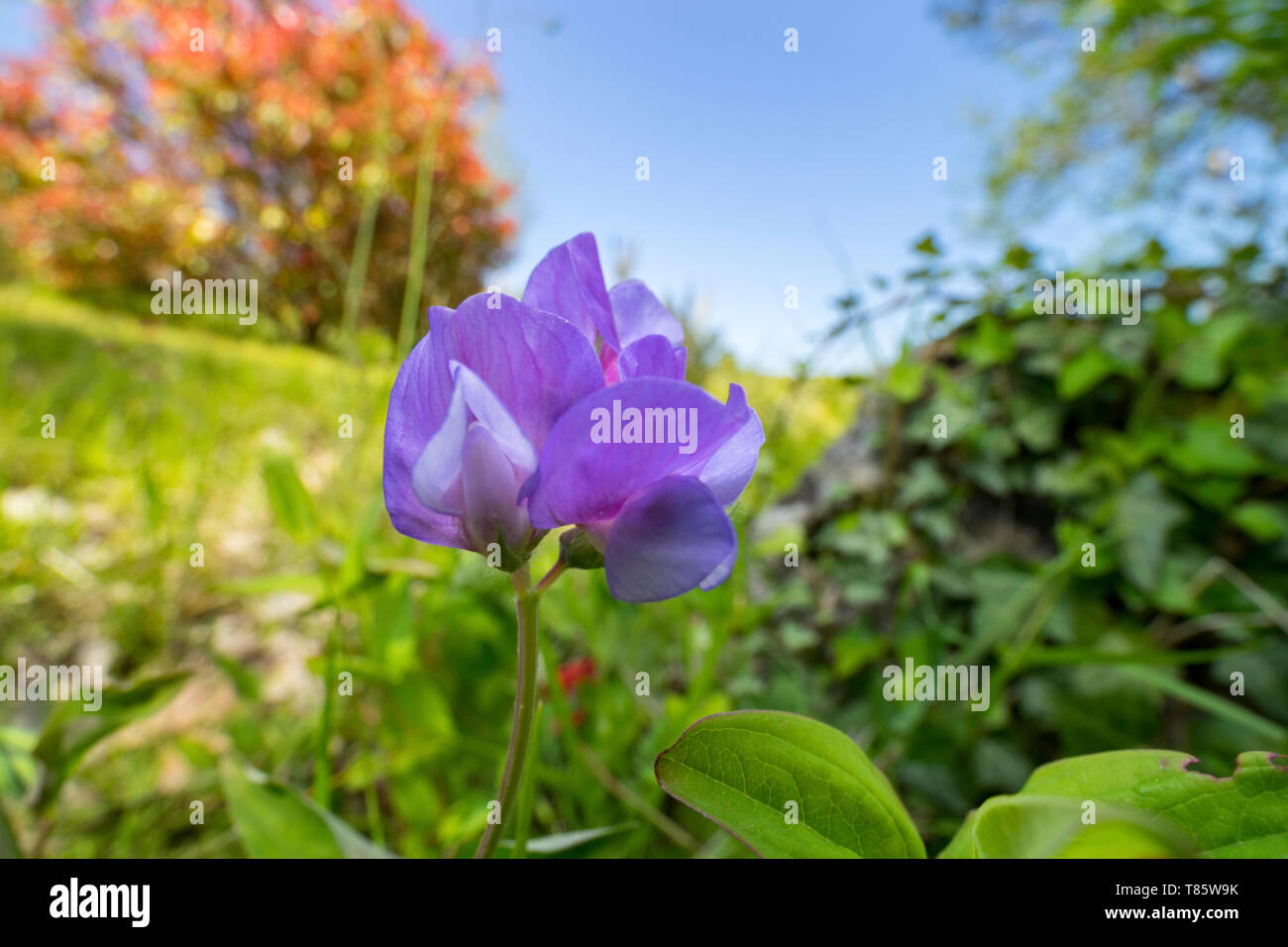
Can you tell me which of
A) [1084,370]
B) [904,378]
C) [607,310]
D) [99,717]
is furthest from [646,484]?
[1084,370]

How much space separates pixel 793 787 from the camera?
0.40m

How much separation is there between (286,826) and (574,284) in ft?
1.60

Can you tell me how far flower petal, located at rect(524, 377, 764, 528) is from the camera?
0.34m

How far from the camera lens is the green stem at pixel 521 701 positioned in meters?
0.36

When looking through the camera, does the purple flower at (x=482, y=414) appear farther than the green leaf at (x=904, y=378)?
No

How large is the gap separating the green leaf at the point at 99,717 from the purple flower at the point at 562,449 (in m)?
0.51

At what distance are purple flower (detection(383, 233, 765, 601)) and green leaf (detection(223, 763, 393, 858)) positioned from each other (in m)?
0.29

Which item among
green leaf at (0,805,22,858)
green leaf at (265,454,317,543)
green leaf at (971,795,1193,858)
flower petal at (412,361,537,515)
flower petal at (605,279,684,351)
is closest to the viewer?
green leaf at (971,795,1193,858)

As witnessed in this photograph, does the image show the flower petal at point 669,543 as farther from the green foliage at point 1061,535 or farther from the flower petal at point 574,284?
the green foliage at point 1061,535

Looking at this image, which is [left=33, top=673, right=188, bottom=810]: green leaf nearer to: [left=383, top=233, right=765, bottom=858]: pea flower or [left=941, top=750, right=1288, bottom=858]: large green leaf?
[left=383, top=233, right=765, bottom=858]: pea flower

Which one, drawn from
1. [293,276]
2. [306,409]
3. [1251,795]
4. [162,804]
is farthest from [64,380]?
[1251,795]

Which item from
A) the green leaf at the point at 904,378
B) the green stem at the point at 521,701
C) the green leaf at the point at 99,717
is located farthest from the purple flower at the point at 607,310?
the green leaf at the point at 904,378

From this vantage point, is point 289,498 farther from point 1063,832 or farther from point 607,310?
point 1063,832

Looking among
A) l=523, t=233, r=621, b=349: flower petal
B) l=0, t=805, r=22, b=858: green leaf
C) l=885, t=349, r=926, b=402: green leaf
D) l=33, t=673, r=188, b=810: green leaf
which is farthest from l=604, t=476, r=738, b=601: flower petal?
l=885, t=349, r=926, b=402: green leaf
